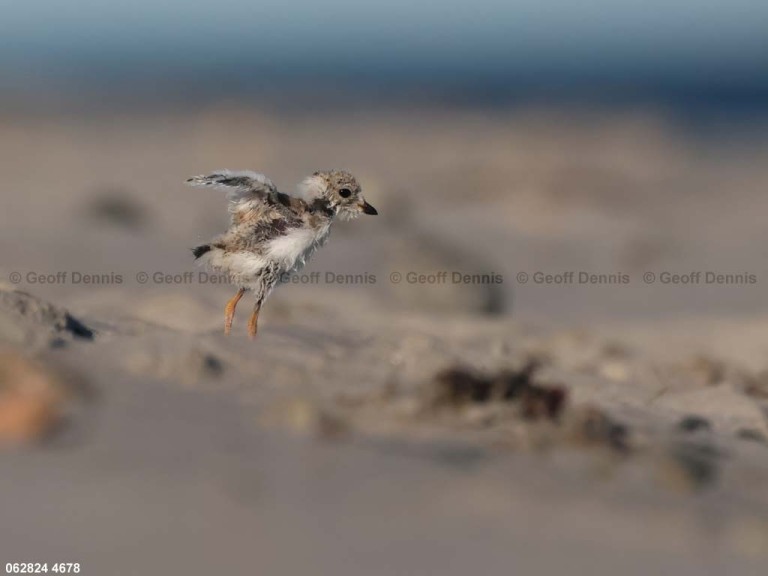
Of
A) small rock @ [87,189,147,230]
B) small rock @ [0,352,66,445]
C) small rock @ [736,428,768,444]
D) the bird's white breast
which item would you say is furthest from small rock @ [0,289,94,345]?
small rock @ [87,189,147,230]

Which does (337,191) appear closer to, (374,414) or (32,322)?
(32,322)

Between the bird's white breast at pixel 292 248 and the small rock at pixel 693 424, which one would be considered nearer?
the small rock at pixel 693 424

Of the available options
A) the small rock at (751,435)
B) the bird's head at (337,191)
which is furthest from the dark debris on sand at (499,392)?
the bird's head at (337,191)

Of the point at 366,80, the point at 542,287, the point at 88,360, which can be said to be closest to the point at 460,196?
the point at 542,287

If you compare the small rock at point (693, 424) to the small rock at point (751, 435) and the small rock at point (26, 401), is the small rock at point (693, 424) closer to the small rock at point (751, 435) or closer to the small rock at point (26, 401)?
the small rock at point (751, 435)

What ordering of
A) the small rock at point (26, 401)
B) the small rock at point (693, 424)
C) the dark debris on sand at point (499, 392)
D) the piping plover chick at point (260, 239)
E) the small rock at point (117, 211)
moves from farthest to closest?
the small rock at point (117, 211)
the piping plover chick at point (260, 239)
the small rock at point (693, 424)
the dark debris on sand at point (499, 392)
the small rock at point (26, 401)

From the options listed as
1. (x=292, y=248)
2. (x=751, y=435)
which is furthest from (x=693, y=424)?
(x=292, y=248)
